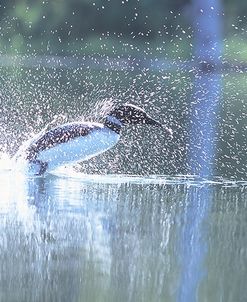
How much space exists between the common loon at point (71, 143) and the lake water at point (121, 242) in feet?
2.30

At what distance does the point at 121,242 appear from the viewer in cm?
507

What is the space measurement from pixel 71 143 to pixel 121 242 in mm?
2942

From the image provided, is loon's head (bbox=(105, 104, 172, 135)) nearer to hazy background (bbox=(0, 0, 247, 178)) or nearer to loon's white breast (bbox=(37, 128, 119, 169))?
loon's white breast (bbox=(37, 128, 119, 169))

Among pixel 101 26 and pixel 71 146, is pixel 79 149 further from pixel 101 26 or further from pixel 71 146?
pixel 101 26

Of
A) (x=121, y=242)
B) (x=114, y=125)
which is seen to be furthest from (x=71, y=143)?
(x=121, y=242)

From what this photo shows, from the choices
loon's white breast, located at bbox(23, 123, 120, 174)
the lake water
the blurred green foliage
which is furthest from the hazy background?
the lake water

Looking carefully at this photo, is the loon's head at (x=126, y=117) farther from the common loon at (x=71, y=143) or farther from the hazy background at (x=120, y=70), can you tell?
the hazy background at (x=120, y=70)

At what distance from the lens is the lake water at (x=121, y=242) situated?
433cm

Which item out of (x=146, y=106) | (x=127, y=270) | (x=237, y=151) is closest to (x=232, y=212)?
(x=127, y=270)

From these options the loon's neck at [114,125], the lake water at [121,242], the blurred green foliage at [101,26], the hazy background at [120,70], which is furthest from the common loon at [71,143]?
the blurred green foliage at [101,26]

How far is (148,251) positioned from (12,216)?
0.88 meters

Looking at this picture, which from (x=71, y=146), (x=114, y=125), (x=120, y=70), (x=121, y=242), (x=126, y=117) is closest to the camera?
(x=121, y=242)

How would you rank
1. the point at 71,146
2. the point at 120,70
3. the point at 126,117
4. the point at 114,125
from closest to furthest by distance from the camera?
the point at 71,146
the point at 114,125
the point at 126,117
the point at 120,70

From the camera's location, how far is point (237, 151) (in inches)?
389
